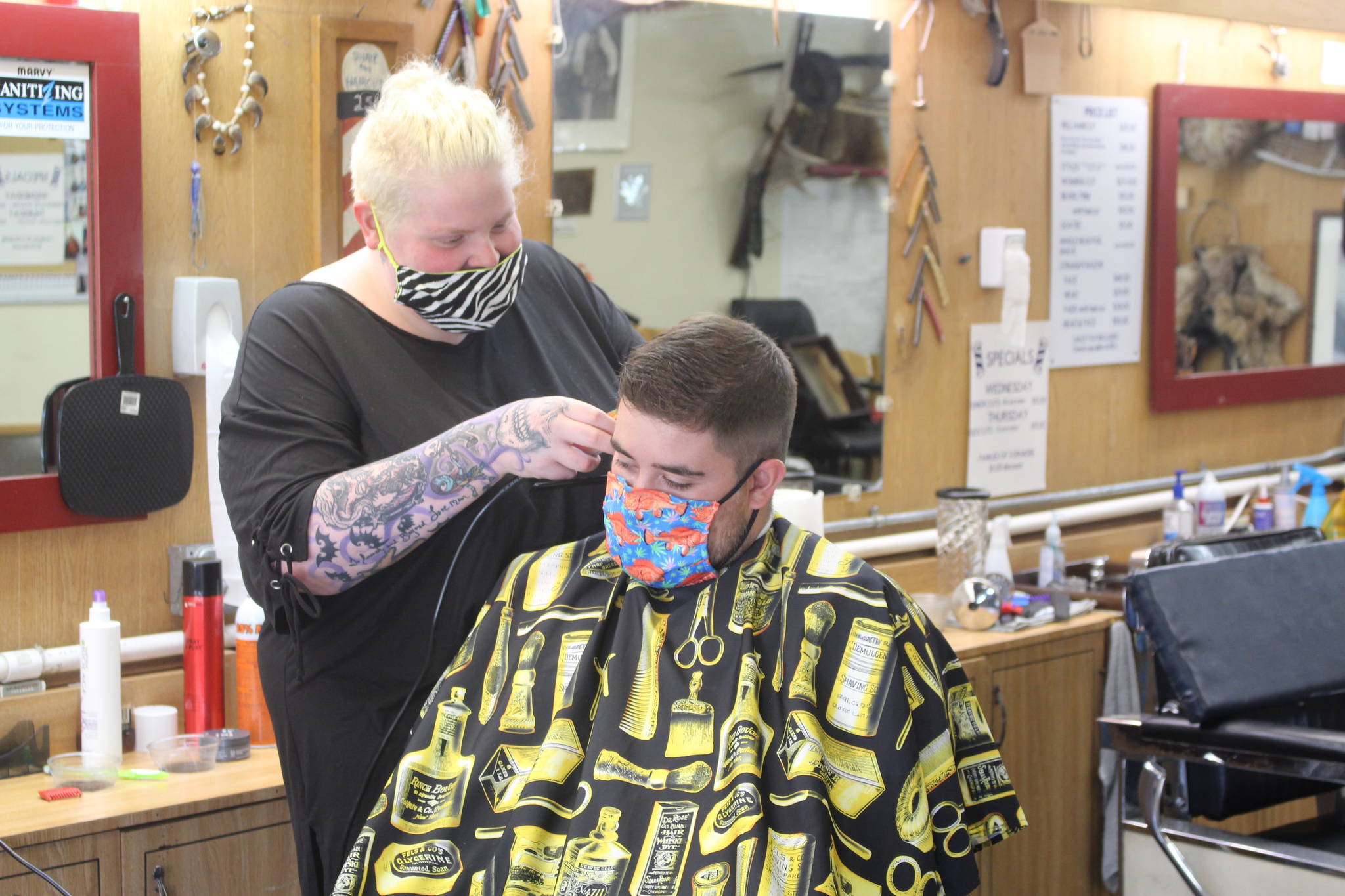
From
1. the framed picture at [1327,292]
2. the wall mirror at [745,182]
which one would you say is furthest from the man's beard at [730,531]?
the framed picture at [1327,292]

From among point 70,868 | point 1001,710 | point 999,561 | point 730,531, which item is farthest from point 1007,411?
point 70,868

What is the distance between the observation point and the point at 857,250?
122 inches

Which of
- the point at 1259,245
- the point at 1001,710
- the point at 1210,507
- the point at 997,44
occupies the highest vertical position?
the point at 997,44

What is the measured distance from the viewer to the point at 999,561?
122 inches

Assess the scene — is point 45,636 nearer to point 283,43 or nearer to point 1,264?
point 1,264

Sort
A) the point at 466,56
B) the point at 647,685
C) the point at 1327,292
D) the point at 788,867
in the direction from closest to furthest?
the point at 788,867 → the point at 647,685 → the point at 466,56 → the point at 1327,292

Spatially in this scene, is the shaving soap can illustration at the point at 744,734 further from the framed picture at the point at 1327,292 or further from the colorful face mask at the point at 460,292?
the framed picture at the point at 1327,292

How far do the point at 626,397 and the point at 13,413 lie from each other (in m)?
1.06

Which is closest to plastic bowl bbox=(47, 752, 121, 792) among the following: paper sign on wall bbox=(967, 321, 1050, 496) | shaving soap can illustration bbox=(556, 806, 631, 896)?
shaving soap can illustration bbox=(556, 806, 631, 896)

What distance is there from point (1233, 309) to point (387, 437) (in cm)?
315

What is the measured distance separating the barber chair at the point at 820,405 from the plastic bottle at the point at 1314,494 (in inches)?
54.7

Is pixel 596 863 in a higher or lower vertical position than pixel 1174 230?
lower

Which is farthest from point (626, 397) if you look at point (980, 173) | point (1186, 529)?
point (1186, 529)

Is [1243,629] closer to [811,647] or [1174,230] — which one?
[811,647]
